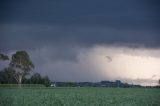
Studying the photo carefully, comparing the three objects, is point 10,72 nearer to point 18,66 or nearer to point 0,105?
point 18,66

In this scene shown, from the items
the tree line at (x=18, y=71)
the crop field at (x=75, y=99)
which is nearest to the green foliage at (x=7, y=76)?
the tree line at (x=18, y=71)

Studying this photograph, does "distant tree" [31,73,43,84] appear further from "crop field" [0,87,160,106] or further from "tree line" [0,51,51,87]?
"crop field" [0,87,160,106]

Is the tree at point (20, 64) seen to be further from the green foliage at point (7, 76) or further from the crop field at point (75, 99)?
the crop field at point (75, 99)

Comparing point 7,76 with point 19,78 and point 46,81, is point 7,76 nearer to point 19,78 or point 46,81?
point 19,78

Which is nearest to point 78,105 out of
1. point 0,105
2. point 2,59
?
point 0,105

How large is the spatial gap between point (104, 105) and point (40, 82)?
269 feet

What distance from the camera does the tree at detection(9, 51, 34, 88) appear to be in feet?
308

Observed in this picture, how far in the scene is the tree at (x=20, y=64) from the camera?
93875 millimetres

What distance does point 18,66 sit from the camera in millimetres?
96312

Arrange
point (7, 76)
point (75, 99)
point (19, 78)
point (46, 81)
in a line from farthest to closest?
point (46, 81) → point (7, 76) → point (19, 78) → point (75, 99)

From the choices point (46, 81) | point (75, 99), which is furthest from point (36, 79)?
point (75, 99)

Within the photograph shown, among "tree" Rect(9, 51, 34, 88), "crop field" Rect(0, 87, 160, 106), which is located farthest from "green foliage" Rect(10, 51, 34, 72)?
"crop field" Rect(0, 87, 160, 106)

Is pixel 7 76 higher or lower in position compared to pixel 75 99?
higher

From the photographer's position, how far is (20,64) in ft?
318
